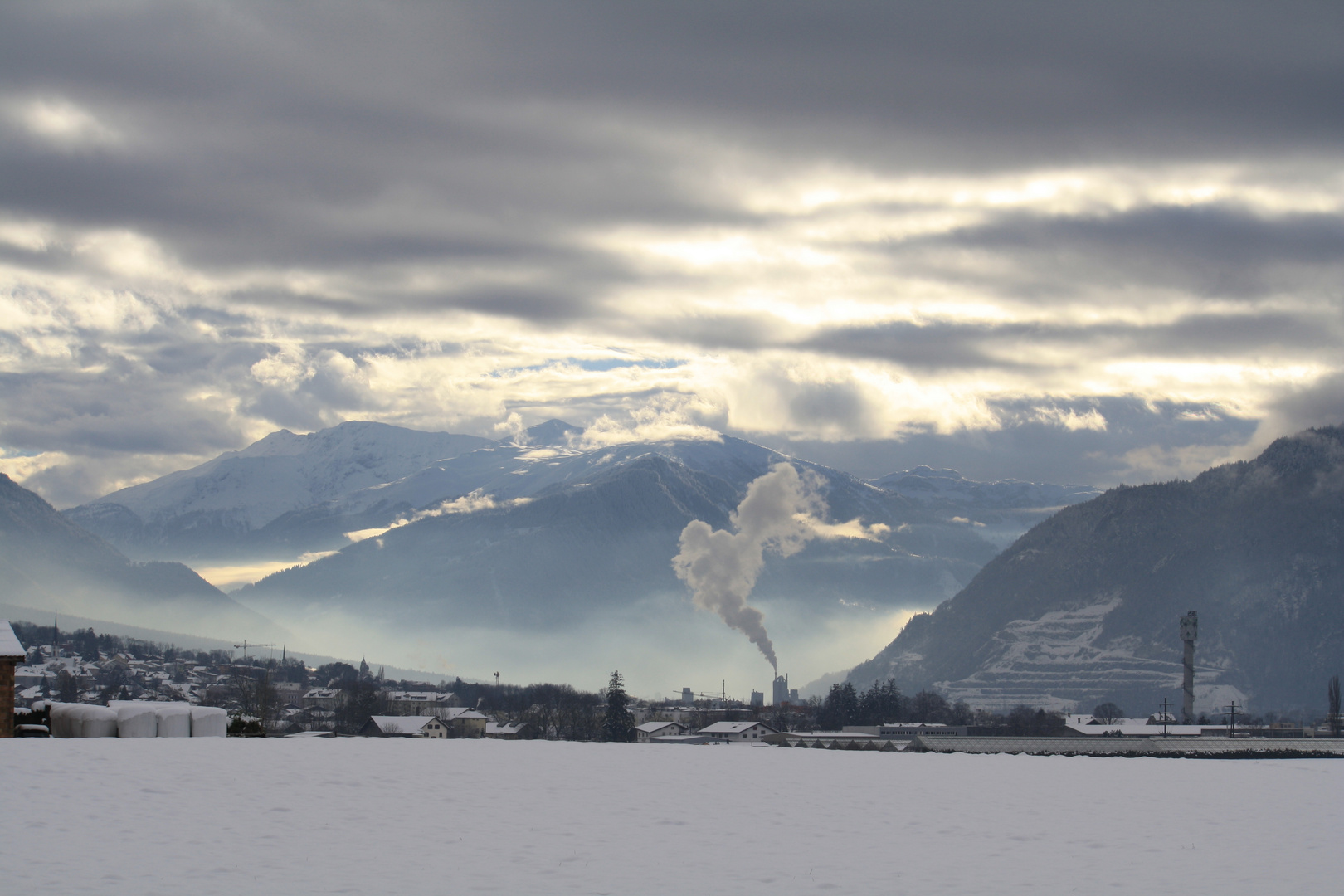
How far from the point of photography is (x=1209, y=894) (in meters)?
26.6

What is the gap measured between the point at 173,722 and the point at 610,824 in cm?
2067

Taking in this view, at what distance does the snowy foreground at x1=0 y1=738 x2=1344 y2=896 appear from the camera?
86.4ft

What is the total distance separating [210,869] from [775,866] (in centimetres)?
1155

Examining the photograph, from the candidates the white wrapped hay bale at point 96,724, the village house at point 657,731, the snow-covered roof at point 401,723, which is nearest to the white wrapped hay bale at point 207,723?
the white wrapped hay bale at point 96,724

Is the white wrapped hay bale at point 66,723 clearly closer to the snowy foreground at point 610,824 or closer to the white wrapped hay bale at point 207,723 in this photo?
the white wrapped hay bale at point 207,723

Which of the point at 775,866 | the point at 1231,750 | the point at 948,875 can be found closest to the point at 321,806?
the point at 775,866

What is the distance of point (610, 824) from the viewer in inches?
1267

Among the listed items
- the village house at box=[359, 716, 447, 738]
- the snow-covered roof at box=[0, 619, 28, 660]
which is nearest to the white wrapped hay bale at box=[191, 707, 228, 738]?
the snow-covered roof at box=[0, 619, 28, 660]

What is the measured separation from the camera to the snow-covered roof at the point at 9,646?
44.1 meters

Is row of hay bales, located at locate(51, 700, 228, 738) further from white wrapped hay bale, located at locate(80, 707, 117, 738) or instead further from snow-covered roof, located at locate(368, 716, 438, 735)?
snow-covered roof, located at locate(368, 716, 438, 735)

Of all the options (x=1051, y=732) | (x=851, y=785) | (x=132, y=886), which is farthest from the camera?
(x=1051, y=732)

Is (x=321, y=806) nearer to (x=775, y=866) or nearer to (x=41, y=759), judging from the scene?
(x=41, y=759)

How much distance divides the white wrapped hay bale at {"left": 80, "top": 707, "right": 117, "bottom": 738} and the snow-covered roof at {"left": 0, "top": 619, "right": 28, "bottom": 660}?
286 centimetres

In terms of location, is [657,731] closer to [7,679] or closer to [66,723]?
[66,723]
